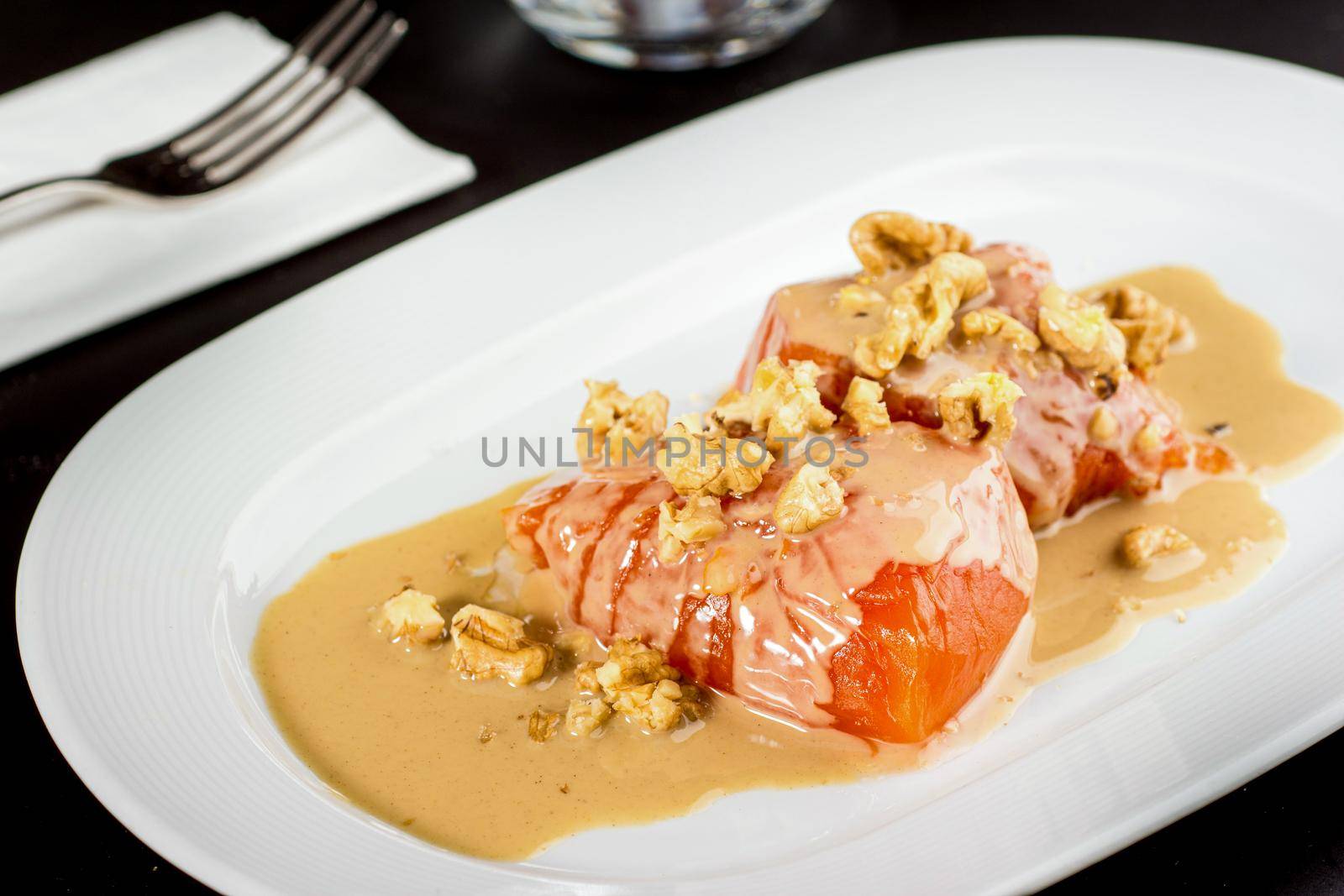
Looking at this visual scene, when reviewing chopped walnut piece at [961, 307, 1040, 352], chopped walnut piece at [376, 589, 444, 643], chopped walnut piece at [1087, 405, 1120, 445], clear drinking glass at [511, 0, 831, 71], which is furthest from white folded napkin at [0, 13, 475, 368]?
chopped walnut piece at [1087, 405, 1120, 445]

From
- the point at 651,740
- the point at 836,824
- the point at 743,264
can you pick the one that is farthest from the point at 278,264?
the point at 836,824

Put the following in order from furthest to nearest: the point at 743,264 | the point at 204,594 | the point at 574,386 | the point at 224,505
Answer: the point at 743,264 → the point at 574,386 → the point at 224,505 → the point at 204,594

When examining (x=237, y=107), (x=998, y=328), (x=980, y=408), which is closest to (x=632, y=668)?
(x=980, y=408)

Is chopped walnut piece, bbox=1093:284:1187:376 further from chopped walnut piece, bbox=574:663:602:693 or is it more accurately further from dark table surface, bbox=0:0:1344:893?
chopped walnut piece, bbox=574:663:602:693

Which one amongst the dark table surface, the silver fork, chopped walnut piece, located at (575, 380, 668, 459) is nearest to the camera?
the dark table surface

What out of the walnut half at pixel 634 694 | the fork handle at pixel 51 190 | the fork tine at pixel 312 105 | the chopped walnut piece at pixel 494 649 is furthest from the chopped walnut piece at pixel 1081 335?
the fork handle at pixel 51 190

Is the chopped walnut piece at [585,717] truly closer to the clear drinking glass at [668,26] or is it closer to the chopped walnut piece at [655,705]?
the chopped walnut piece at [655,705]

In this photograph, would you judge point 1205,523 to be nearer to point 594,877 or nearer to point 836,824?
point 836,824
